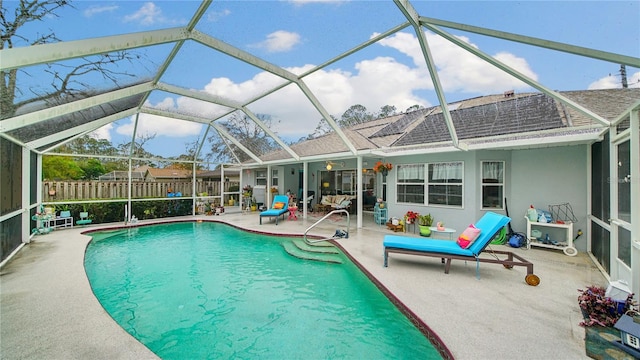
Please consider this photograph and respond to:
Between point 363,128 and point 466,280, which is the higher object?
point 363,128

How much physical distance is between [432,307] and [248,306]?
2989mm

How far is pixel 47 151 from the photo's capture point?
956 cm

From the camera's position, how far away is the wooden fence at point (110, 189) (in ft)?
34.9

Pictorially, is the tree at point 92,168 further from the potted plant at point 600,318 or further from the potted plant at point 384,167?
the potted plant at point 600,318

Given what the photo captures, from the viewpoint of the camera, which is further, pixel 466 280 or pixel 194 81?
pixel 194 81

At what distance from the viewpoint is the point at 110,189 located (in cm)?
1212

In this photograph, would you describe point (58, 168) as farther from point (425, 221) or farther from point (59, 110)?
point (425, 221)

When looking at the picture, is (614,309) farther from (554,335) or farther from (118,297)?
(118,297)

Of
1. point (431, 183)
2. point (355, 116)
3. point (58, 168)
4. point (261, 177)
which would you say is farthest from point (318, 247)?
point (58, 168)

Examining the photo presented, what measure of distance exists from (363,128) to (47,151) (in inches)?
523

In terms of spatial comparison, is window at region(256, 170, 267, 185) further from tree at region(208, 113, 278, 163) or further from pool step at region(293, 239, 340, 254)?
pool step at region(293, 239, 340, 254)

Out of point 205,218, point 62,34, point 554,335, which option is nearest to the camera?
point 554,335

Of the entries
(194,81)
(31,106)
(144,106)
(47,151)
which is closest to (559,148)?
(194,81)

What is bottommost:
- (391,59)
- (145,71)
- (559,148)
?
(559,148)
